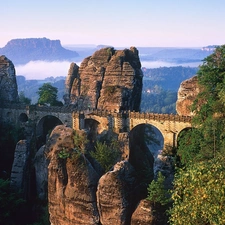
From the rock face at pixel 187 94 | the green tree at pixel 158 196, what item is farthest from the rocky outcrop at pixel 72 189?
the rock face at pixel 187 94

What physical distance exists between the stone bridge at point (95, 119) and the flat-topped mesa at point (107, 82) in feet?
5.34

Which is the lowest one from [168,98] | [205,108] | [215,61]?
[168,98]

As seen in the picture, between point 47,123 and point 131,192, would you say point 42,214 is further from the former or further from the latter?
point 47,123

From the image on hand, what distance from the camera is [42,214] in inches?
1158

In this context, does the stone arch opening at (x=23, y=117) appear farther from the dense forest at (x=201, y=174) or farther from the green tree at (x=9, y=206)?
the green tree at (x=9, y=206)

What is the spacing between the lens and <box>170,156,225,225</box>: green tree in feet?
44.8

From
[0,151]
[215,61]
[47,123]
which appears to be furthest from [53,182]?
[47,123]

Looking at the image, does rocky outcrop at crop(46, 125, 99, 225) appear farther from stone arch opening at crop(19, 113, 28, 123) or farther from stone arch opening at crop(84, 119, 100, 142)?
stone arch opening at crop(19, 113, 28, 123)

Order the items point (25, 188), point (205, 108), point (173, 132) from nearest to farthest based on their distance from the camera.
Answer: point (205, 108)
point (25, 188)
point (173, 132)

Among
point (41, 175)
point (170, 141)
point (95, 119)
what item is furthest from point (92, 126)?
point (41, 175)

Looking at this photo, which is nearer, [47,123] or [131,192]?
[131,192]

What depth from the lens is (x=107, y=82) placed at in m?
42.1

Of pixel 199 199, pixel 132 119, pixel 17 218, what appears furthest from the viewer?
pixel 132 119

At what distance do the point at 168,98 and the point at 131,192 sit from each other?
6732 inches
